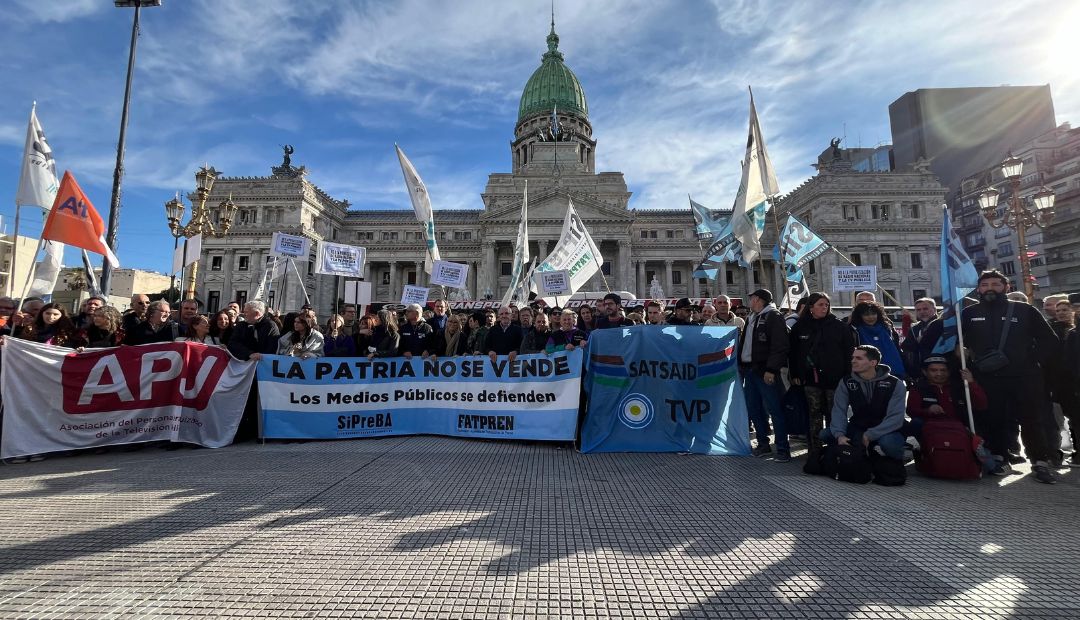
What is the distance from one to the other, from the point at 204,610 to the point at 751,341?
5.84 m

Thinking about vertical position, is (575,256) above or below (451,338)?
above

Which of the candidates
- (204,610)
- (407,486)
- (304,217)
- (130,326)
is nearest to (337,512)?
(407,486)

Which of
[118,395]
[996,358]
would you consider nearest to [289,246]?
[118,395]

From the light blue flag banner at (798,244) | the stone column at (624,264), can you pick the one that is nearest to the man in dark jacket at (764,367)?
the light blue flag banner at (798,244)

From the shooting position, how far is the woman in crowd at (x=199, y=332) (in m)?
6.92

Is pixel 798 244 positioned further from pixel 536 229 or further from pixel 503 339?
pixel 536 229

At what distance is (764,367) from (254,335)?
24.2ft

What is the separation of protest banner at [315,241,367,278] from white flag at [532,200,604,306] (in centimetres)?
493

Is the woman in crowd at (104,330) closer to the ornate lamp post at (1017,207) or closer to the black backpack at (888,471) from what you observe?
the black backpack at (888,471)

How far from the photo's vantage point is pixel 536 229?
147 ft

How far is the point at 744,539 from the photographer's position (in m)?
3.21

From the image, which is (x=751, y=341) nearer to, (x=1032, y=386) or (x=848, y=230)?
(x=1032, y=386)

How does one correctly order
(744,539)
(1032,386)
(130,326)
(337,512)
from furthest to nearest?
(130,326)
(1032,386)
(337,512)
(744,539)

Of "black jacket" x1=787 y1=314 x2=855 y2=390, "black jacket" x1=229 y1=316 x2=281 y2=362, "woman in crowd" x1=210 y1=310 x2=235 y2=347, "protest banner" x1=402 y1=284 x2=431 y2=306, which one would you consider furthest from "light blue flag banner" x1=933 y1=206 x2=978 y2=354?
"protest banner" x1=402 y1=284 x2=431 y2=306
